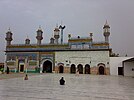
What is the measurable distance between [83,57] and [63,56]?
382 cm

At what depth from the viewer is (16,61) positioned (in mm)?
33969

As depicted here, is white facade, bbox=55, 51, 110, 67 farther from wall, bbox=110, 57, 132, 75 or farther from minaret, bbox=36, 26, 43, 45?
minaret, bbox=36, 26, 43, 45

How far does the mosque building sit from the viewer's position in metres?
30.0

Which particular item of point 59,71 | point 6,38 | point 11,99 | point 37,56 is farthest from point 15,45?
point 11,99

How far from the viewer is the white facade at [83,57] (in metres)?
29.7

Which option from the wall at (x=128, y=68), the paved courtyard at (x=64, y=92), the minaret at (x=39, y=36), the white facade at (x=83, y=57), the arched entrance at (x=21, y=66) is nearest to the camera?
the paved courtyard at (x=64, y=92)

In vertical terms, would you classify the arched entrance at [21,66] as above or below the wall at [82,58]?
below

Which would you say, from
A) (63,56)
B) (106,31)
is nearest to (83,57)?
(63,56)

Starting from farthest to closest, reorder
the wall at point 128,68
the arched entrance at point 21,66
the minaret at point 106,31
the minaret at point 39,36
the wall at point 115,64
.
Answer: the minaret at point 39,36 → the arched entrance at point 21,66 → the minaret at point 106,31 → the wall at point 115,64 → the wall at point 128,68

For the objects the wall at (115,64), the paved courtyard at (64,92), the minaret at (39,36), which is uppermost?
the minaret at (39,36)

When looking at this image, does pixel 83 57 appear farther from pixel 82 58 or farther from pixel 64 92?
pixel 64 92

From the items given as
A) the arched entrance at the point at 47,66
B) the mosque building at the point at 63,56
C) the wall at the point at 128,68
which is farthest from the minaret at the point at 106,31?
the arched entrance at the point at 47,66

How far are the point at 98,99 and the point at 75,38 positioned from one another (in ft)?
85.2

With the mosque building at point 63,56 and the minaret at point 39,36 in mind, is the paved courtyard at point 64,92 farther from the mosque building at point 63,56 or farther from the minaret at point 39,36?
the minaret at point 39,36
